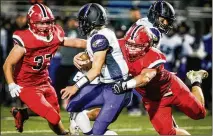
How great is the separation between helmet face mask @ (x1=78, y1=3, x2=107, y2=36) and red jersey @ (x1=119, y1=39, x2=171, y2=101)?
0.41m

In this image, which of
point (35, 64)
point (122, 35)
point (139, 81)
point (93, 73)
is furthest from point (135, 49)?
point (122, 35)

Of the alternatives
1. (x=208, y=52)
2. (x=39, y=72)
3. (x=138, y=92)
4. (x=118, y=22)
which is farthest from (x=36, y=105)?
(x=118, y=22)

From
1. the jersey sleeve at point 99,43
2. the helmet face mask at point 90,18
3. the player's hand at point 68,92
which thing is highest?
the helmet face mask at point 90,18

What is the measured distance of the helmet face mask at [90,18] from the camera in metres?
6.78

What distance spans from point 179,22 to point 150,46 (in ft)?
24.9

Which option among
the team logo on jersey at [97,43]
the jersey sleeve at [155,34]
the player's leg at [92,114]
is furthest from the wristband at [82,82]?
the jersey sleeve at [155,34]

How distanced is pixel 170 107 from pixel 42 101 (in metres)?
1.42

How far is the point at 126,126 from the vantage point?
9750 mm

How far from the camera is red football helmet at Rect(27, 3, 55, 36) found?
742cm

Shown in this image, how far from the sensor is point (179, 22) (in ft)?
46.6

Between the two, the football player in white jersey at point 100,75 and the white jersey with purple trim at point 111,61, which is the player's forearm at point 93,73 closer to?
the football player in white jersey at point 100,75

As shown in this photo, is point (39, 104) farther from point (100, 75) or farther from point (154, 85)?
point (154, 85)

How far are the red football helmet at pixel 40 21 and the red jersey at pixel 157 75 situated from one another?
0.88 m

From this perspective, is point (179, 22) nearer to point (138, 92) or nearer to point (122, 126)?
point (122, 126)
